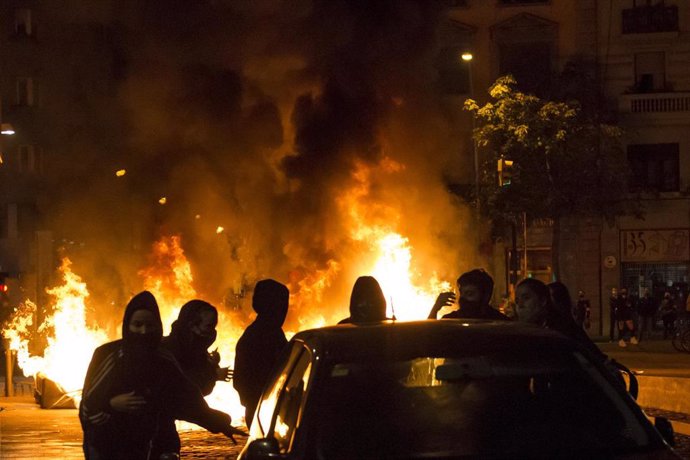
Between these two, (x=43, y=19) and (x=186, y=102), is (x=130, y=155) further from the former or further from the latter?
(x=43, y=19)

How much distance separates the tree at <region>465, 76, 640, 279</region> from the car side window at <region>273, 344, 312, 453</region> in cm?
3109

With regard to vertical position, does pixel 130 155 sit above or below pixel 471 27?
below

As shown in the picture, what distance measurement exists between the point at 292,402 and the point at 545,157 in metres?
32.9

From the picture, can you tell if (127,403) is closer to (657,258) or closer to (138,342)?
(138,342)

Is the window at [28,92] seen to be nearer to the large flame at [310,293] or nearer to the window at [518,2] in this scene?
the window at [518,2]

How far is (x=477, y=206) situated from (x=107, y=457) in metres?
32.2

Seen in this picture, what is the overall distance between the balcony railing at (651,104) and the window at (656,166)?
3.79 ft

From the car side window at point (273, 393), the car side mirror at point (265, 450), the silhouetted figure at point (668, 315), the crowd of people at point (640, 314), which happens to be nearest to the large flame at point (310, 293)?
the crowd of people at point (640, 314)

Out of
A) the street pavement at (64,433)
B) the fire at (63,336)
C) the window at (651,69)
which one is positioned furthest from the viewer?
the window at (651,69)

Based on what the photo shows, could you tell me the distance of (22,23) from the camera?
178ft

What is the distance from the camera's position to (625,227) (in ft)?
135

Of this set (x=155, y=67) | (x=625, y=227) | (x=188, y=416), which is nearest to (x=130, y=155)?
(x=155, y=67)

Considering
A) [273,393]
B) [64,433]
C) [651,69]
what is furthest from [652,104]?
[273,393]

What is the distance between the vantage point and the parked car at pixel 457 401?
15.9 ft
